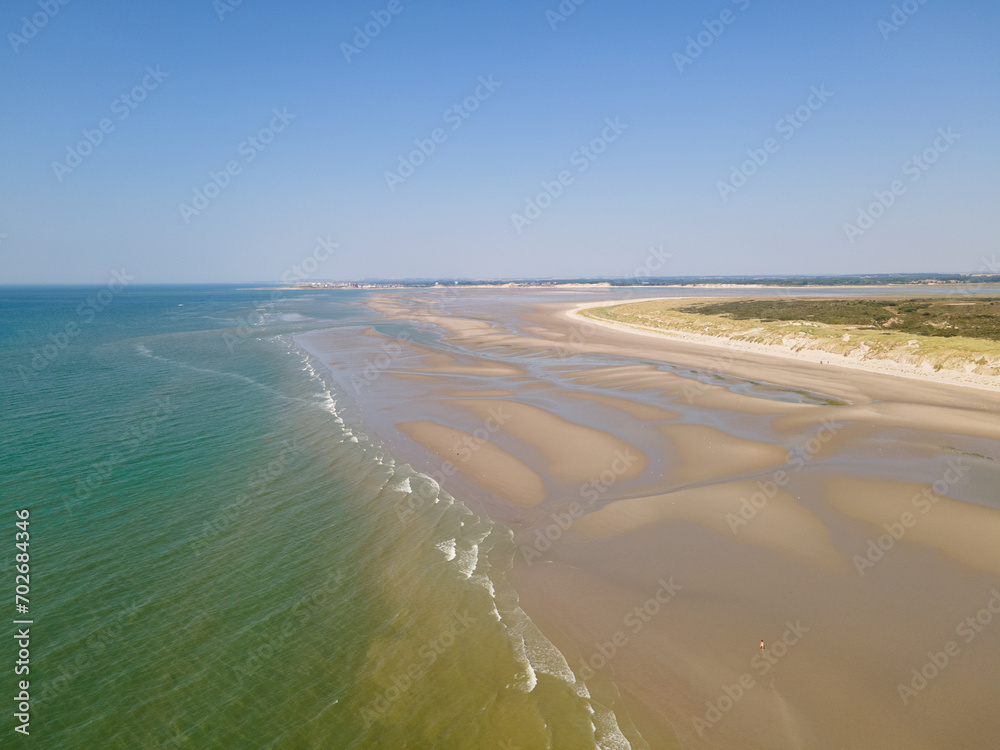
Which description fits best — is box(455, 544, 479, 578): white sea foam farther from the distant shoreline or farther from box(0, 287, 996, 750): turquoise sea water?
the distant shoreline

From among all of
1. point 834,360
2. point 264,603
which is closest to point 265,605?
point 264,603

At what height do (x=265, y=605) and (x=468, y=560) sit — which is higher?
(x=468, y=560)

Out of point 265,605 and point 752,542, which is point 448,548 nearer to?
point 265,605

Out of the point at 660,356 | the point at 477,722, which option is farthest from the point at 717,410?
the point at 477,722

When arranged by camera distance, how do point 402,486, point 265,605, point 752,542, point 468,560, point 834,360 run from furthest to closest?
point 834,360
point 402,486
point 752,542
point 468,560
point 265,605

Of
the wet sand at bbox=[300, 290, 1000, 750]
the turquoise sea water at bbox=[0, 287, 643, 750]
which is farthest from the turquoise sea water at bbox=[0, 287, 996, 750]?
the wet sand at bbox=[300, 290, 1000, 750]

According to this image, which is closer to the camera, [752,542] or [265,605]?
[265,605]

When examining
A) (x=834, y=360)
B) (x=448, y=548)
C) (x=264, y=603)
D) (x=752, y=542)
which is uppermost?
(x=834, y=360)

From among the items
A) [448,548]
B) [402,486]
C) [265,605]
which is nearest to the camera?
[265,605]
